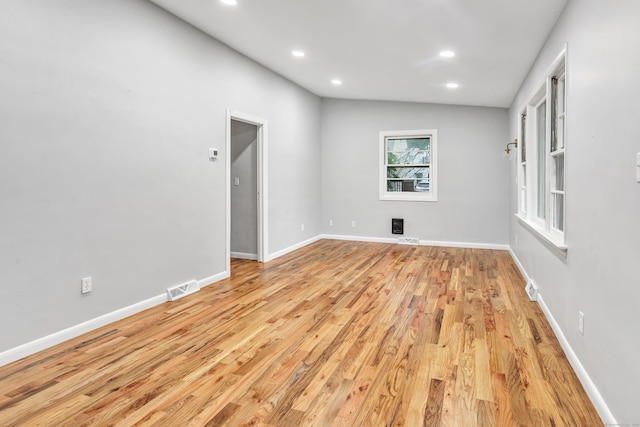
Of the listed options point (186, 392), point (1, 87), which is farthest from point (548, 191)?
point (1, 87)

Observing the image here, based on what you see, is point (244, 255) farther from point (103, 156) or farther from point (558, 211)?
point (558, 211)

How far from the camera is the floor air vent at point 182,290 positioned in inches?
147

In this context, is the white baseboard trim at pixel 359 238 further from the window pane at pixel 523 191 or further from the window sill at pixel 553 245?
the window sill at pixel 553 245

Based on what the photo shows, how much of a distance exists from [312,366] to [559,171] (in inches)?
102

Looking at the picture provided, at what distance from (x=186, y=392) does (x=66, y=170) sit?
181 centimetres

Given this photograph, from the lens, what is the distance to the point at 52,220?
269 cm

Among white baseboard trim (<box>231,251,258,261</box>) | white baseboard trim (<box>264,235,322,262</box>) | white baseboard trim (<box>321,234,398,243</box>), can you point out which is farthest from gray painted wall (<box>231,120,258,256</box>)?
white baseboard trim (<box>321,234,398,243</box>)

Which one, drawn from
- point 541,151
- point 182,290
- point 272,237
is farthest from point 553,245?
point 272,237

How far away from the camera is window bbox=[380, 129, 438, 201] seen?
6.96m

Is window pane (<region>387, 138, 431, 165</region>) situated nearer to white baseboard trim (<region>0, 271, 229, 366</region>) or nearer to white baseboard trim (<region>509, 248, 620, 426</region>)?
white baseboard trim (<region>509, 248, 620, 426</region>)

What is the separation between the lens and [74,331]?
2.85m

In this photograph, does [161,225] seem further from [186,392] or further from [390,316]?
[390,316]

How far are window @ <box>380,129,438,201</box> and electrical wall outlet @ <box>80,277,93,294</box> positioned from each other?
5.27 metres

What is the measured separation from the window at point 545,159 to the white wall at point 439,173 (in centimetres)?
154
